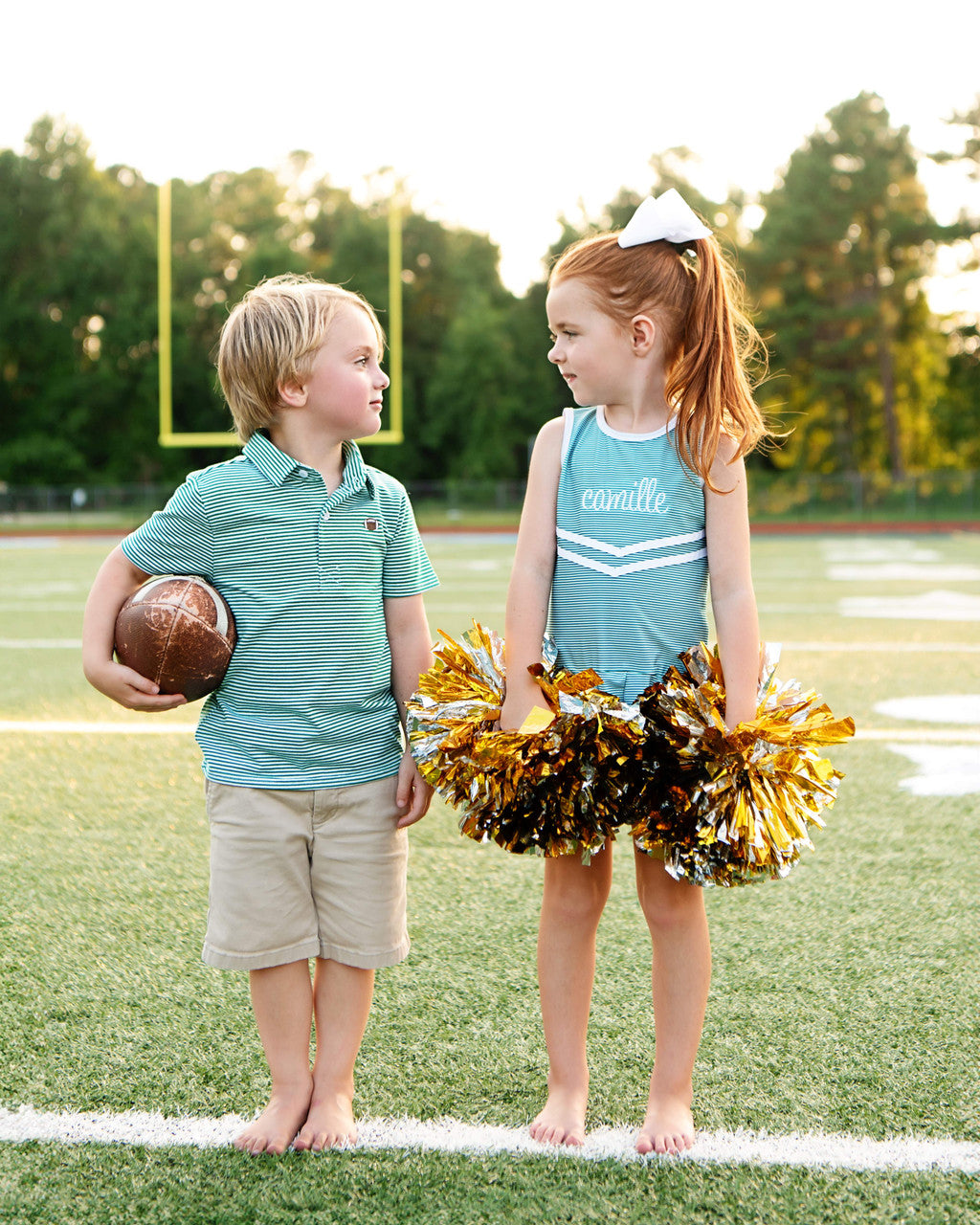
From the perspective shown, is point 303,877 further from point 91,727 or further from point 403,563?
point 91,727

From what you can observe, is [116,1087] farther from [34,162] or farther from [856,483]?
[34,162]

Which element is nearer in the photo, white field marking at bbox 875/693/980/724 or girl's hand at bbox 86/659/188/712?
girl's hand at bbox 86/659/188/712

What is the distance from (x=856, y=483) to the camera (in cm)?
3150

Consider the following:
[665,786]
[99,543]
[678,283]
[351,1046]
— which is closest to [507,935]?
[351,1046]

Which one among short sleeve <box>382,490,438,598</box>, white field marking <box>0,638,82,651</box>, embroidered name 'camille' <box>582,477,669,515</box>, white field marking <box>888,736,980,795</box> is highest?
embroidered name 'camille' <box>582,477,669,515</box>

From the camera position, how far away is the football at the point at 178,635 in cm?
192

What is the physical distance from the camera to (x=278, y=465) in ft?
6.51

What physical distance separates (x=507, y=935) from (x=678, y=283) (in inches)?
59.6

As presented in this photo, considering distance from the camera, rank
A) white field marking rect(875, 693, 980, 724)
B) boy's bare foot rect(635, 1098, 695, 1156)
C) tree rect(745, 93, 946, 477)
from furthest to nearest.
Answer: tree rect(745, 93, 946, 477), white field marking rect(875, 693, 980, 724), boy's bare foot rect(635, 1098, 695, 1156)

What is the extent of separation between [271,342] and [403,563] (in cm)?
40

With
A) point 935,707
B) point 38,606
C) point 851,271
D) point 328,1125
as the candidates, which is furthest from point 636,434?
point 851,271

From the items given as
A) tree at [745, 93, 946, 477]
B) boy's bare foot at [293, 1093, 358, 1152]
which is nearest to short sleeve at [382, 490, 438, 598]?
boy's bare foot at [293, 1093, 358, 1152]

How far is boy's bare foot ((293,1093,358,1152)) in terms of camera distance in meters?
1.92

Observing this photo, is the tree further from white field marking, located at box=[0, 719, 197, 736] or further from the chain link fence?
white field marking, located at box=[0, 719, 197, 736]
